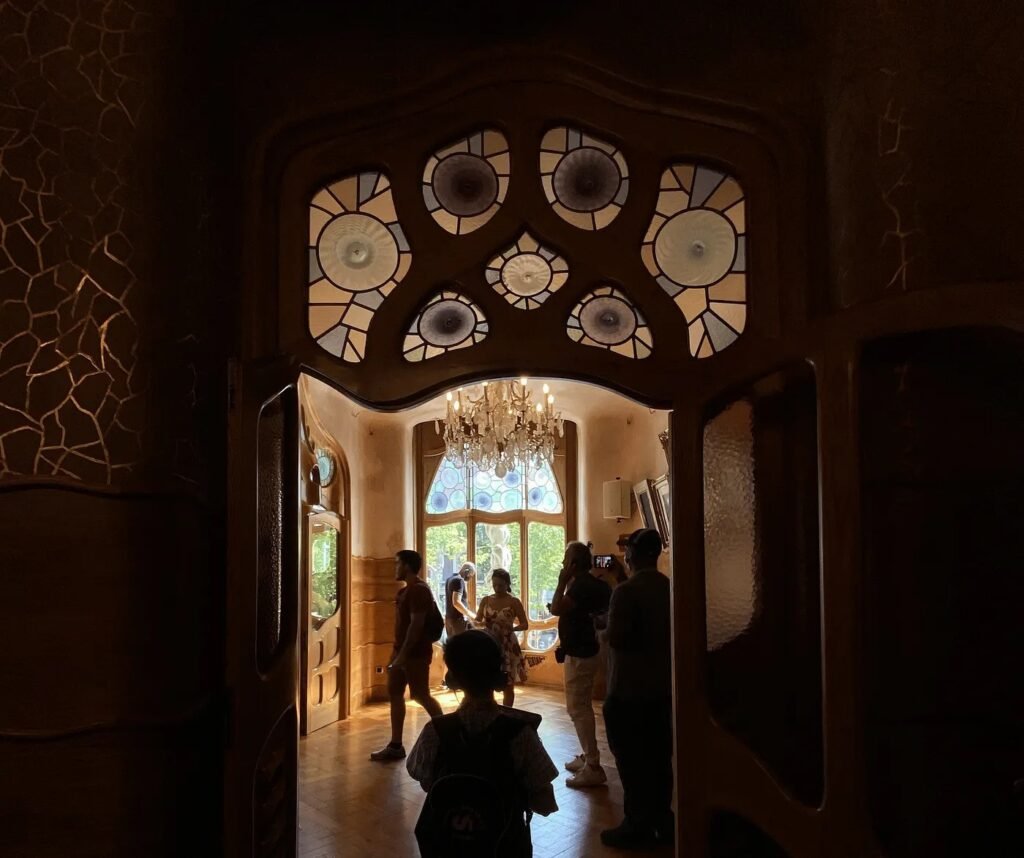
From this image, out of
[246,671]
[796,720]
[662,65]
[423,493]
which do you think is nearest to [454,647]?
[246,671]

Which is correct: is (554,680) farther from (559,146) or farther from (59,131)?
(59,131)

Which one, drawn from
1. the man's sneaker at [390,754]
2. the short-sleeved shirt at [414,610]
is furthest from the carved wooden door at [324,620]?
the short-sleeved shirt at [414,610]

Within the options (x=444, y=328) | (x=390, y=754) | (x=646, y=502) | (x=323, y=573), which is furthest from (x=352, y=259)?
(x=646, y=502)

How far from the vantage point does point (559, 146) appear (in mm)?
3074

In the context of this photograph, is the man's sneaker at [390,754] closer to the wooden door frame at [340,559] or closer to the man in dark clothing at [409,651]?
the man in dark clothing at [409,651]

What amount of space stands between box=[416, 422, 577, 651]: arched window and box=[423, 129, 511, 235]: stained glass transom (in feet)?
20.8

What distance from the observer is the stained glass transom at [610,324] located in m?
2.90

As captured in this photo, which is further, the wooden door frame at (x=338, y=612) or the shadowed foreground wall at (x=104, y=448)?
the wooden door frame at (x=338, y=612)

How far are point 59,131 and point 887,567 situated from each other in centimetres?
272

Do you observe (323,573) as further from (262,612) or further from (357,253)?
(357,253)

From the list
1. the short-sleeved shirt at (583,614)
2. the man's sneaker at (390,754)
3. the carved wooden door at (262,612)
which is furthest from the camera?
the man's sneaker at (390,754)

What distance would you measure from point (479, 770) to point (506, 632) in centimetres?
445

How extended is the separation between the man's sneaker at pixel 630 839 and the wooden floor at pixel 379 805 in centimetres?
6

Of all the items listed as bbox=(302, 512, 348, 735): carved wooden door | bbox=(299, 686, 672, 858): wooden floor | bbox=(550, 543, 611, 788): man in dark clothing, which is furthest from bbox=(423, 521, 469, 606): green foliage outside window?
bbox=(550, 543, 611, 788): man in dark clothing
